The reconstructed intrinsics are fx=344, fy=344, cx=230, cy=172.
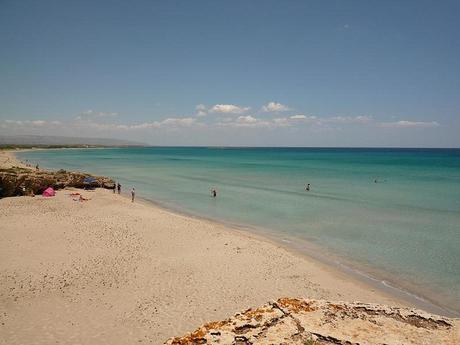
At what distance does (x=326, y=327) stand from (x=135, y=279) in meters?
10.4

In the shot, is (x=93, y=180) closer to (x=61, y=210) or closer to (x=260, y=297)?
(x=61, y=210)

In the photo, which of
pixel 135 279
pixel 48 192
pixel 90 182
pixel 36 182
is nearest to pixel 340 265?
pixel 135 279

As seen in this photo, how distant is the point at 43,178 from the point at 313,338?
38640mm

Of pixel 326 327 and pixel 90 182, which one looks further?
pixel 90 182

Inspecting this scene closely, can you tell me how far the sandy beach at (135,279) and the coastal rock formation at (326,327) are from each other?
503 cm

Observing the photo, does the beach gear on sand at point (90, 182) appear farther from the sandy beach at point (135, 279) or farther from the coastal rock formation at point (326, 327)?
the coastal rock formation at point (326, 327)

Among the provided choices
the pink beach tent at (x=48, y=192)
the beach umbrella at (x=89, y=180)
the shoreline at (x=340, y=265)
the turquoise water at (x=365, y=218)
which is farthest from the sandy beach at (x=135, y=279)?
the beach umbrella at (x=89, y=180)

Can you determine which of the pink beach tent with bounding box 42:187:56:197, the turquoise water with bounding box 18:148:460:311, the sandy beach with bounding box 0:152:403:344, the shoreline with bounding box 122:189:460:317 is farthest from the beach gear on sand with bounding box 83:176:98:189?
the shoreline with bounding box 122:189:460:317

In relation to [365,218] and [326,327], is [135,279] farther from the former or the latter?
[365,218]

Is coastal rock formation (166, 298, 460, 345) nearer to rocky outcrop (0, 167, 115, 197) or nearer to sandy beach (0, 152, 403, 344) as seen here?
sandy beach (0, 152, 403, 344)

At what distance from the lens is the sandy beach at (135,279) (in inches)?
438

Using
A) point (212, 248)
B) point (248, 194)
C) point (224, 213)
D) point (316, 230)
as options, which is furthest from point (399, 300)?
point (248, 194)

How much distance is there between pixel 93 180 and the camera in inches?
1706

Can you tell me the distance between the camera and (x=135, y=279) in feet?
48.2
